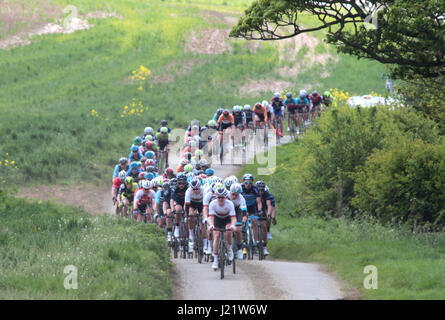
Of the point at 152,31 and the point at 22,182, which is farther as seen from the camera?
the point at 152,31

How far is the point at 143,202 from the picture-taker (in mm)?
22703

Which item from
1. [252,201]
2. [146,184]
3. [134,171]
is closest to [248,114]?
[134,171]

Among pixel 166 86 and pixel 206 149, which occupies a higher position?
pixel 166 86

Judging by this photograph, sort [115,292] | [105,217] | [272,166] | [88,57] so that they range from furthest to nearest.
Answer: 1. [88,57]
2. [272,166]
3. [105,217]
4. [115,292]

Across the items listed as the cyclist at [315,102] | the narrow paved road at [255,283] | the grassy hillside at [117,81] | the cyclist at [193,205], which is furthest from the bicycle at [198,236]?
the cyclist at [315,102]

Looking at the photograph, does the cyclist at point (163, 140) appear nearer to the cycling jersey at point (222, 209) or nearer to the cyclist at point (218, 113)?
the cyclist at point (218, 113)

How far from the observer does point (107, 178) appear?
36.5 m

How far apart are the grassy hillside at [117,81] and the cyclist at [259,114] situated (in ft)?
26.4

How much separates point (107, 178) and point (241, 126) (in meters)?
7.97

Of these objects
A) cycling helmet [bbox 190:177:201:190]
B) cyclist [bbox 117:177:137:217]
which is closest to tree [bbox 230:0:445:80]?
cycling helmet [bbox 190:177:201:190]

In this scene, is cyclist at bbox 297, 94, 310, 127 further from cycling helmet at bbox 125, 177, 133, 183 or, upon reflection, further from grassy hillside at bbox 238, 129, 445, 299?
cycling helmet at bbox 125, 177, 133, 183

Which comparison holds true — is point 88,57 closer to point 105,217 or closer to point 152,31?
point 152,31

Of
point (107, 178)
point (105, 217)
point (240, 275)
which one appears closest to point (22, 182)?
point (107, 178)

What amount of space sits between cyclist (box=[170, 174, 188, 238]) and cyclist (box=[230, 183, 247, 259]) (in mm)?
2161
